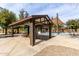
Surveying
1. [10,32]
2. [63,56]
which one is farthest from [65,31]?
[63,56]

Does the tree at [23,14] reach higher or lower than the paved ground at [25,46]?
higher

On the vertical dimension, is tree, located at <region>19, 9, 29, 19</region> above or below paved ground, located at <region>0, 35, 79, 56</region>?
above


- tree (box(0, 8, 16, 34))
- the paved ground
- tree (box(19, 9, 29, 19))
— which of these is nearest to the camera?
the paved ground

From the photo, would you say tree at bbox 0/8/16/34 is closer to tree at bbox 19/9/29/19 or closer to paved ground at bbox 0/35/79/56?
tree at bbox 19/9/29/19

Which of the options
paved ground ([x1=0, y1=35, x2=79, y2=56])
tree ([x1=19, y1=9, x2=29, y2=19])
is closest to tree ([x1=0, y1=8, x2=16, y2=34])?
tree ([x1=19, y1=9, x2=29, y2=19])

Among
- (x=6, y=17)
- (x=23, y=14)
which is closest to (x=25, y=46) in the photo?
(x=23, y=14)

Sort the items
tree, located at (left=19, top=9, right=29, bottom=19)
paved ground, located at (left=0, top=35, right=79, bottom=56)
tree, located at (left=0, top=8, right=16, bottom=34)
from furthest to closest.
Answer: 1. tree, located at (left=0, top=8, right=16, bottom=34)
2. tree, located at (left=19, top=9, right=29, bottom=19)
3. paved ground, located at (left=0, top=35, right=79, bottom=56)

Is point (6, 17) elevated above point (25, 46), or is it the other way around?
point (6, 17)

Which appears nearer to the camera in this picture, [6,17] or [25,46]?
[25,46]

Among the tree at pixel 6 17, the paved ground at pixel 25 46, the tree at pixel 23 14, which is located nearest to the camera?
the paved ground at pixel 25 46

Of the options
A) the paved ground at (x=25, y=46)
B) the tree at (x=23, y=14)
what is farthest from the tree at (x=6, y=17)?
the paved ground at (x=25, y=46)

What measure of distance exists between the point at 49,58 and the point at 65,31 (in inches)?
154

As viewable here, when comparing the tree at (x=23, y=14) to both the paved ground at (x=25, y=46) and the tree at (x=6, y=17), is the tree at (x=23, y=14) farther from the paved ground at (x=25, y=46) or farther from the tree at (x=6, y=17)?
the paved ground at (x=25, y=46)

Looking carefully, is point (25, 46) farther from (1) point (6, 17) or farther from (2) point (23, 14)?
(1) point (6, 17)
